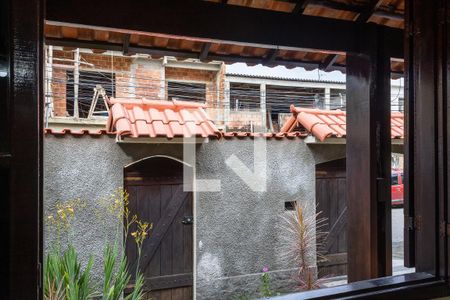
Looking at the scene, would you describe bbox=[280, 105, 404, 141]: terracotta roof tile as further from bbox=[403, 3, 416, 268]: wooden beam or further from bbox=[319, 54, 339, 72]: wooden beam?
bbox=[403, 3, 416, 268]: wooden beam

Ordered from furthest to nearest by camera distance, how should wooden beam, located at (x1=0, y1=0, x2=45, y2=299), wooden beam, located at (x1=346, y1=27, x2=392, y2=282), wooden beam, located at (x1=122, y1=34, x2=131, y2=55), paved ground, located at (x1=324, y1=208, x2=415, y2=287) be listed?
1. paved ground, located at (x1=324, y1=208, x2=415, y2=287)
2. wooden beam, located at (x1=122, y1=34, x2=131, y2=55)
3. wooden beam, located at (x1=346, y1=27, x2=392, y2=282)
4. wooden beam, located at (x1=0, y1=0, x2=45, y2=299)

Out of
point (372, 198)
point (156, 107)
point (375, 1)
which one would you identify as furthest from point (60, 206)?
point (375, 1)

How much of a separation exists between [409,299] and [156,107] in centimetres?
303

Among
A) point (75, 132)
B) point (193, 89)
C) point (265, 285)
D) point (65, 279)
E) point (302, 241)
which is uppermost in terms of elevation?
point (193, 89)

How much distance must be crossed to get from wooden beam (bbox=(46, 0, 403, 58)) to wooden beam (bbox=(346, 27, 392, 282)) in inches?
3.3

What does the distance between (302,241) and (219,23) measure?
9.06ft

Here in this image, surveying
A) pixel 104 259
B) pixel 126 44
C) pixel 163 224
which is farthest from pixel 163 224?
pixel 126 44

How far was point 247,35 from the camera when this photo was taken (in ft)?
4.57

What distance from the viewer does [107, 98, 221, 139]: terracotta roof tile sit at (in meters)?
3.17

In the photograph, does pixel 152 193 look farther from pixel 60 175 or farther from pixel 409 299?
pixel 409 299

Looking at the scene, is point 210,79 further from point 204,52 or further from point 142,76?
point 204,52

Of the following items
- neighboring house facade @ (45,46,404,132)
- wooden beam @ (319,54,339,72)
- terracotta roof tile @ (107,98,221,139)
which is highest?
neighboring house facade @ (45,46,404,132)

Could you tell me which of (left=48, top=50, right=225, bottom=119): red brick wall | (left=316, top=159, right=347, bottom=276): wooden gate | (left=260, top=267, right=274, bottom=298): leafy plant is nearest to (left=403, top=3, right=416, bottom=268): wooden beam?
(left=260, top=267, right=274, bottom=298): leafy plant

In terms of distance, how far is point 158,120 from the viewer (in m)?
3.38
